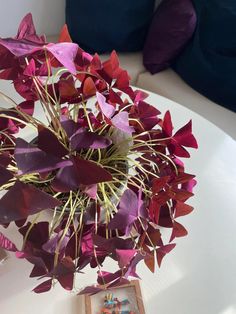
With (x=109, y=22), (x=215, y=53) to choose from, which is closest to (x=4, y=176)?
(x=215, y=53)

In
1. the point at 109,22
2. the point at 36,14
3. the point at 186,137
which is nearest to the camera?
the point at 186,137

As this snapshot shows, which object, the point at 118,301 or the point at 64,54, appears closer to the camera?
the point at 64,54

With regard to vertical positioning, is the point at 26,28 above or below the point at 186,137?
above

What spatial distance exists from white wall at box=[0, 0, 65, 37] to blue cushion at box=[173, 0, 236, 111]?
0.72m

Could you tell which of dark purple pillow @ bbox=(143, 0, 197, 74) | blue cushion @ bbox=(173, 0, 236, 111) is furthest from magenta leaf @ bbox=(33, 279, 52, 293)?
dark purple pillow @ bbox=(143, 0, 197, 74)

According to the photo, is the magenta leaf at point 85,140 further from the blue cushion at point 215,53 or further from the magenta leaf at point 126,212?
the blue cushion at point 215,53

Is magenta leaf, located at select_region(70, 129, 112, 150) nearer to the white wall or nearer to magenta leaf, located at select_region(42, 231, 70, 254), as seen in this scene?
magenta leaf, located at select_region(42, 231, 70, 254)

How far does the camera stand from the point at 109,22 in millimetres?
1868

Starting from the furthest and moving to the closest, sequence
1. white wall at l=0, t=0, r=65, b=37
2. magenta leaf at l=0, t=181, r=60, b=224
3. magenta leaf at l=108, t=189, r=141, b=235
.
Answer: white wall at l=0, t=0, r=65, b=37 → magenta leaf at l=108, t=189, r=141, b=235 → magenta leaf at l=0, t=181, r=60, b=224

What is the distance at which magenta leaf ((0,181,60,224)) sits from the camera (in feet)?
1.76

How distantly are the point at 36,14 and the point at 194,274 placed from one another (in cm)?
163

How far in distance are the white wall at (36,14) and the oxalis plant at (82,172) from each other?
1.39m

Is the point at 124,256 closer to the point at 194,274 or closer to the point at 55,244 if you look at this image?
the point at 55,244

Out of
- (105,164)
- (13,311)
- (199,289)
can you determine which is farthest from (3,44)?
(199,289)
